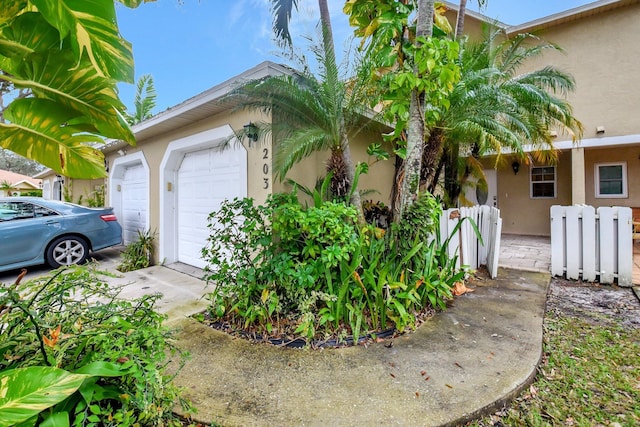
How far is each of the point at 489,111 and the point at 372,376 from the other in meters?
4.45

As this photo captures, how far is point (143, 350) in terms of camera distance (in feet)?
5.43

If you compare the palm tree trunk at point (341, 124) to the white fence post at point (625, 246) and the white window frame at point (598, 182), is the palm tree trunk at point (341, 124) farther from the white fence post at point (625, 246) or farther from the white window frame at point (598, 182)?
the white window frame at point (598, 182)

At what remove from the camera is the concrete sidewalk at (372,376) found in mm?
Answer: 2121

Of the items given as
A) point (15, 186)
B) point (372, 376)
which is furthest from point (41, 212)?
point (15, 186)

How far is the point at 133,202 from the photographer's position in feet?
27.5

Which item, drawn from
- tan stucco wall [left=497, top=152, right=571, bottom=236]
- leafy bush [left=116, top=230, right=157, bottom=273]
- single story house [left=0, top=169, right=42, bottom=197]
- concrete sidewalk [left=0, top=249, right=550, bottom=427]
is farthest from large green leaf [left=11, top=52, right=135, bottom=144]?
single story house [left=0, top=169, right=42, bottom=197]

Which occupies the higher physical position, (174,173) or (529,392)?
(174,173)

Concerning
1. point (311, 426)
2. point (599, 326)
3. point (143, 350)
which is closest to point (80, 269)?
point (143, 350)

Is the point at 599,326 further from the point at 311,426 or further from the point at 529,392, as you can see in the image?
the point at 311,426

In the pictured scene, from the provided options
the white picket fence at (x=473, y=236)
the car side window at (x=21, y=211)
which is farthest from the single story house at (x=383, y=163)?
the white picket fence at (x=473, y=236)

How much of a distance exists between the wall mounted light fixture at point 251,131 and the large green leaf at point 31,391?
3.88m

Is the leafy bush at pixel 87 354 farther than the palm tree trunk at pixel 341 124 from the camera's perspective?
No

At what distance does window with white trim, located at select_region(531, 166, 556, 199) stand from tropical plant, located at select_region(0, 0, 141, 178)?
12209mm

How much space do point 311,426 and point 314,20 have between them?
492 cm
